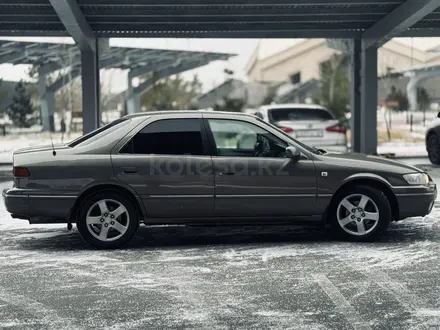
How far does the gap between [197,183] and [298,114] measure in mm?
10258

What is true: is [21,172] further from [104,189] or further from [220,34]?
[220,34]

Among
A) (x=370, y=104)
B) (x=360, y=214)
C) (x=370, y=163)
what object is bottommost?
(x=360, y=214)

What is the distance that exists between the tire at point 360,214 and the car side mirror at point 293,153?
0.63 m

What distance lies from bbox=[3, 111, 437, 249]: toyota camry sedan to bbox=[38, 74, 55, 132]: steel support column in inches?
539

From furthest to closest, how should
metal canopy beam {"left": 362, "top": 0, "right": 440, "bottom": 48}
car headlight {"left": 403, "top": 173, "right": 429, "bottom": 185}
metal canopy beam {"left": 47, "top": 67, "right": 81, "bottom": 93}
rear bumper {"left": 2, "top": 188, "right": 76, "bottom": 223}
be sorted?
metal canopy beam {"left": 47, "top": 67, "right": 81, "bottom": 93}
metal canopy beam {"left": 362, "top": 0, "right": 440, "bottom": 48}
car headlight {"left": 403, "top": 173, "right": 429, "bottom": 185}
rear bumper {"left": 2, "top": 188, "right": 76, "bottom": 223}

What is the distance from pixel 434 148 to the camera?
60.0 feet

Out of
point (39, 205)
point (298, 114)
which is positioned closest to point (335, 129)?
point (298, 114)

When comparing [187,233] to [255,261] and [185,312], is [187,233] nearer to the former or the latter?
[255,261]

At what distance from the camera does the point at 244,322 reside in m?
5.32

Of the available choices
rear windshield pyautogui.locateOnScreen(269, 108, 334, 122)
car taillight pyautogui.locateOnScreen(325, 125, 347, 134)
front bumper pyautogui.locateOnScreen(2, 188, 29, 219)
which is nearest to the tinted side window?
front bumper pyautogui.locateOnScreen(2, 188, 29, 219)

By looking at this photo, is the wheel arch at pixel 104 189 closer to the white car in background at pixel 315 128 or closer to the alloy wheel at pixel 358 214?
the alloy wheel at pixel 358 214

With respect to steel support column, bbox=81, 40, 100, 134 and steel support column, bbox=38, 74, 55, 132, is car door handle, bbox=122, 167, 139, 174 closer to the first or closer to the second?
steel support column, bbox=81, 40, 100, 134

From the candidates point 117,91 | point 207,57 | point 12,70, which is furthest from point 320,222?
point 207,57

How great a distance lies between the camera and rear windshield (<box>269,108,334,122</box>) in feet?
58.4
